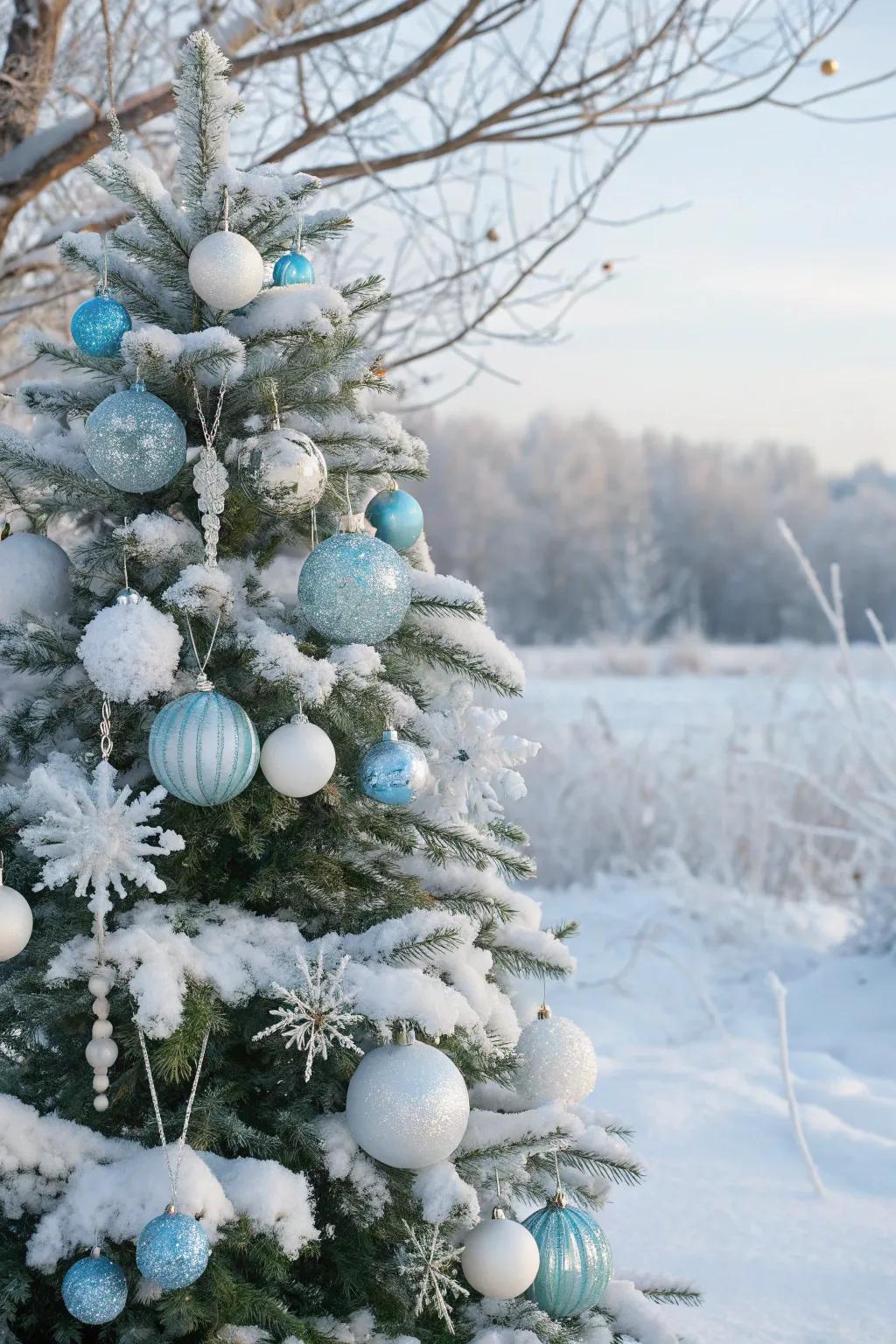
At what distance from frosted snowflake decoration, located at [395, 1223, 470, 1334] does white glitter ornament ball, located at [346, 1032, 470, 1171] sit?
0.10m

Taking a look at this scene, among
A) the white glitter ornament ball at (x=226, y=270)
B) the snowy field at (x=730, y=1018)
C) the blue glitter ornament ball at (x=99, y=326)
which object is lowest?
the snowy field at (x=730, y=1018)

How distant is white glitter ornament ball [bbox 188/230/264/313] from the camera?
135 centimetres

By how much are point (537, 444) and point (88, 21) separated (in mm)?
32215

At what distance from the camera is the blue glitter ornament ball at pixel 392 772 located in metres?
1.37

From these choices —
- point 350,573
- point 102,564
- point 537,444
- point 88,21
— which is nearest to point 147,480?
point 102,564

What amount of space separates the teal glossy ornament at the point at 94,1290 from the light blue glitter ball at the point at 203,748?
19.8 inches

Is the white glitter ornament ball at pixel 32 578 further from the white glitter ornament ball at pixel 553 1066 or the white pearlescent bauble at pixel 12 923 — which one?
the white glitter ornament ball at pixel 553 1066

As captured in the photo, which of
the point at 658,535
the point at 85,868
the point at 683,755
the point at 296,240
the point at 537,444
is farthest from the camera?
the point at 537,444

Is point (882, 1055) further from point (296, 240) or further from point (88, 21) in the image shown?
point (88, 21)

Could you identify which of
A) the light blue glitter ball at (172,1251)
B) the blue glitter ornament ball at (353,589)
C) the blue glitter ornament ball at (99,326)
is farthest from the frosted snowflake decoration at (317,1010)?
the blue glitter ornament ball at (99,326)

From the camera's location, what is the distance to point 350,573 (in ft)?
4.52

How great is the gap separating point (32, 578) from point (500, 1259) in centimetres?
105

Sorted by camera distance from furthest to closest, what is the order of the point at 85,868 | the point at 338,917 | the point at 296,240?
the point at 296,240 < the point at 338,917 < the point at 85,868

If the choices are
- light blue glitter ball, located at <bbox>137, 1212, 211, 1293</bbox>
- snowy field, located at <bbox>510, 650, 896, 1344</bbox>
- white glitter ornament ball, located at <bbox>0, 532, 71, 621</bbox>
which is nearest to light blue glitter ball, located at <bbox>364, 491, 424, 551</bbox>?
white glitter ornament ball, located at <bbox>0, 532, 71, 621</bbox>
